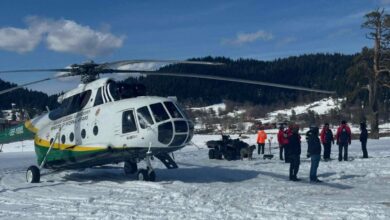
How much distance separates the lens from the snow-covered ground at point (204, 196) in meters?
9.81

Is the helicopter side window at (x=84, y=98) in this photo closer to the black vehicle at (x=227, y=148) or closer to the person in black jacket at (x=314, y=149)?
the person in black jacket at (x=314, y=149)

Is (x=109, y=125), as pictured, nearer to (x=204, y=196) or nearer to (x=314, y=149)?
(x=204, y=196)

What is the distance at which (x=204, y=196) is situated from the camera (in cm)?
1189

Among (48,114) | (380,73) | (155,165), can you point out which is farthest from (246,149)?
(380,73)

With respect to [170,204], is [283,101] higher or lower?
higher

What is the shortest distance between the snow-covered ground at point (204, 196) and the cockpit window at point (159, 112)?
1.86m

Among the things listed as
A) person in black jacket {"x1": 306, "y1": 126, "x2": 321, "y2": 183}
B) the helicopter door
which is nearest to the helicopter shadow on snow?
the helicopter door

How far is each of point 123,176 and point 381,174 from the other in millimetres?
8839

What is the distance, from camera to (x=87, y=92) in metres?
15.9

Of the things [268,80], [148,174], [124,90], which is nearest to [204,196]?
[148,174]

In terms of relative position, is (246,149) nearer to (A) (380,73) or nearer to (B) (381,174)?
(B) (381,174)

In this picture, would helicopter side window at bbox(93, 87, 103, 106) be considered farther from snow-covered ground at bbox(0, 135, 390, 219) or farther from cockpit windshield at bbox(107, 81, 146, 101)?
snow-covered ground at bbox(0, 135, 390, 219)

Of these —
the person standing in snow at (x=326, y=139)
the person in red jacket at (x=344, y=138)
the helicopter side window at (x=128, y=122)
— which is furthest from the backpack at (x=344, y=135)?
the helicopter side window at (x=128, y=122)

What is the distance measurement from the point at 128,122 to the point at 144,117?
0.61 m
